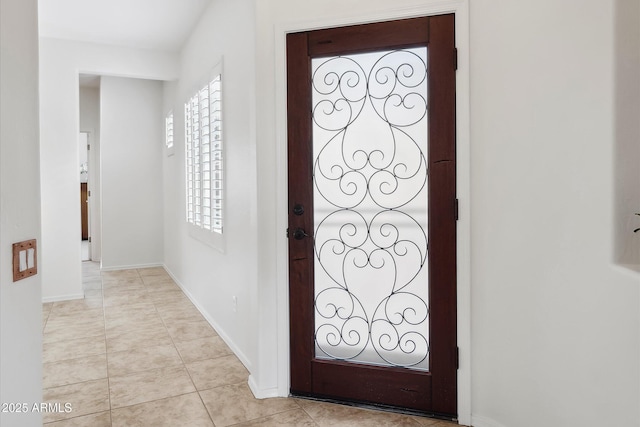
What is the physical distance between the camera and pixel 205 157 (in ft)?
13.0

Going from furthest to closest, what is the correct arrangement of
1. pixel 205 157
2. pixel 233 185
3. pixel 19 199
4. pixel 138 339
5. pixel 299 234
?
pixel 205 157, pixel 138 339, pixel 233 185, pixel 299 234, pixel 19 199

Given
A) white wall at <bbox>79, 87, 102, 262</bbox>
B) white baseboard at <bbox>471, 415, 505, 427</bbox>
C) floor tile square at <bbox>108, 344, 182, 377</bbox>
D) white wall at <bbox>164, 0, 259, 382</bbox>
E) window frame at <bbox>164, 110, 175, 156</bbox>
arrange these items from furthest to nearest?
white wall at <bbox>79, 87, 102, 262</bbox> < window frame at <bbox>164, 110, 175, 156</bbox> < floor tile square at <bbox>108, 344, 182, 377</bbox> < white wall at <bbox>164, 0, 259, 382</bbox> < white baseboard at <bbox>471, 415, 505, 427</bbox>

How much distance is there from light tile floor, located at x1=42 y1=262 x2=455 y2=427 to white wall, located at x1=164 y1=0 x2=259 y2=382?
0.22 m

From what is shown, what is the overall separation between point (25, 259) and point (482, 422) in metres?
2.09

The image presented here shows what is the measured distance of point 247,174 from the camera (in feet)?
9.51

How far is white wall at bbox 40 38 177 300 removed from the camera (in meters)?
4.66

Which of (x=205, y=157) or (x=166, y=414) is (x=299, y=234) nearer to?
(x=166, y=414)

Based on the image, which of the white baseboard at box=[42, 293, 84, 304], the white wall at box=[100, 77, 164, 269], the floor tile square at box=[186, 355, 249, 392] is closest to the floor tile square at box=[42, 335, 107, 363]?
the floor tile square at box=[186, 355, 249, 392]

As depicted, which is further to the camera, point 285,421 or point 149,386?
point 149,386

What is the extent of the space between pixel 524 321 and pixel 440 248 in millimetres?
508

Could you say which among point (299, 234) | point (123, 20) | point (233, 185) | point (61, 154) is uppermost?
point (123, 20)

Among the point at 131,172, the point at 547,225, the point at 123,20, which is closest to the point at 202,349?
the point at 547,225

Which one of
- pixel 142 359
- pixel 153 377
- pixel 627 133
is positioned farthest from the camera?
pixel 142 359

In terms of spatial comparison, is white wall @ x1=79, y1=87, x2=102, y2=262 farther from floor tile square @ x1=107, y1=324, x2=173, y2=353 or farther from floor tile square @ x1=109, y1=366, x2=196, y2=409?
floor tile square @ x1=109, y1=366, x2=196, y2=409
